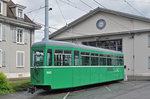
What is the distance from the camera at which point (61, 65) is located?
12969mm

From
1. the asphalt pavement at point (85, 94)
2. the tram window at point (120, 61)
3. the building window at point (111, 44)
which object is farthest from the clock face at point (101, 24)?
the asphalt pavement at point (85, 94)

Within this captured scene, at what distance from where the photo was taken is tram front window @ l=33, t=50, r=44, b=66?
12597mm

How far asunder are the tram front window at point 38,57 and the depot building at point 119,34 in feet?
59.5

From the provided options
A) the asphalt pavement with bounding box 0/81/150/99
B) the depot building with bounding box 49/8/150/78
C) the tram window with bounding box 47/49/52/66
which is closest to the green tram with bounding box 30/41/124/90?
the tram window with bounding box 47/49/52/66

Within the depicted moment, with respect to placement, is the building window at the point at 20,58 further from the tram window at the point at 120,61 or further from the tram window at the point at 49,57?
the tram window at the point at 49,57

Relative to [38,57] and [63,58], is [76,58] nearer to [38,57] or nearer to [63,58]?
[63,58]

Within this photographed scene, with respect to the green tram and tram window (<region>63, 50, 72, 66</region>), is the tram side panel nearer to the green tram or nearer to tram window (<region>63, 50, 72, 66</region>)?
the green tram

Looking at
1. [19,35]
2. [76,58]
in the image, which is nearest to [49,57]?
[76,58]

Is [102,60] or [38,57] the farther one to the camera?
[102,60]

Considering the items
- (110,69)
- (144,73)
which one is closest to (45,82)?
(110,69)

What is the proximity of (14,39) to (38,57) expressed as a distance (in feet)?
42.5

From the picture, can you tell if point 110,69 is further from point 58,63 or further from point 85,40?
point 85,40

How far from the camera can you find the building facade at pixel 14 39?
77.5ft

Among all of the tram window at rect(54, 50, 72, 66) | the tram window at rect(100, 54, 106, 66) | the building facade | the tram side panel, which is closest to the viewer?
the tram side panel
